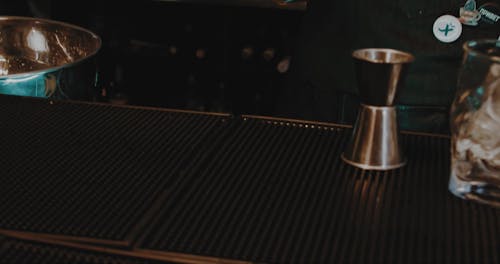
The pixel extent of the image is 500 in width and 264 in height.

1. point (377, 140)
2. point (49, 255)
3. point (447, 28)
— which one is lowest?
point (49, 255)

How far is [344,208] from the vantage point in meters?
0.87

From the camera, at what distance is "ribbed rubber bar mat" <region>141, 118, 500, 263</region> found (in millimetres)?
774

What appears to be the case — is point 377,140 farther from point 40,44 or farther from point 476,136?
point 40,44

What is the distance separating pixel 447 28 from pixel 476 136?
0.78 meters

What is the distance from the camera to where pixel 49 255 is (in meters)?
0.77

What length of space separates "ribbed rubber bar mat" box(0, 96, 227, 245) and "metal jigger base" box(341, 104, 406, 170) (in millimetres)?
244

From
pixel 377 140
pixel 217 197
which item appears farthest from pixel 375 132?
pixel 217 197

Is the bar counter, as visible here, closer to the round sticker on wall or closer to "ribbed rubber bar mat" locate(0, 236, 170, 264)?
"ribbed rubber bar mat" locate(0, 236, 170, 264)

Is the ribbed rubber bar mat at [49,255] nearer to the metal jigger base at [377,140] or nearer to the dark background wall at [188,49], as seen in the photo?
the metal jigger base at [377,140]

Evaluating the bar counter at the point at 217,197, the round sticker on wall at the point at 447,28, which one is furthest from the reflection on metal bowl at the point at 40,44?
the round sticker on wall at the point at 447,28

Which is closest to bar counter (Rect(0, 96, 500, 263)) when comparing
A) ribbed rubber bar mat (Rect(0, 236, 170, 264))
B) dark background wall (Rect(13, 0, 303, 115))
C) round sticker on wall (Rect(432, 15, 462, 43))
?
ribbed rubber bar mat (Rect(0, 236, 170, 264))

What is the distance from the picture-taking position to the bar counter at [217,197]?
2.55 ft

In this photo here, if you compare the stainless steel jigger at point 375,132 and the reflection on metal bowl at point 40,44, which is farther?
the reflection on metal bowl at point 40,44

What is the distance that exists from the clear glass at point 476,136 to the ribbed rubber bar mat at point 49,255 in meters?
0.44
